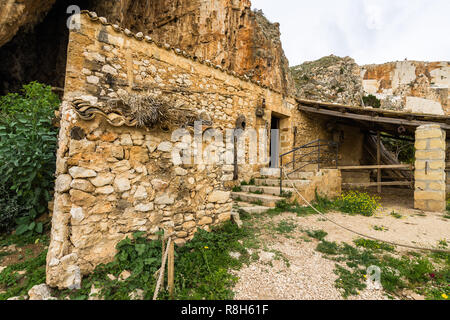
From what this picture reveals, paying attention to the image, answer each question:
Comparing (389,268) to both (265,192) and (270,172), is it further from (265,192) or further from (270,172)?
(270,172)

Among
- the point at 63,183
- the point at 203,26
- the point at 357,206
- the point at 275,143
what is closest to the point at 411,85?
the point at 275,143

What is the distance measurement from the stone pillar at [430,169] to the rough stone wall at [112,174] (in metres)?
6.22

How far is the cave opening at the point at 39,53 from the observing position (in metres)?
6.37

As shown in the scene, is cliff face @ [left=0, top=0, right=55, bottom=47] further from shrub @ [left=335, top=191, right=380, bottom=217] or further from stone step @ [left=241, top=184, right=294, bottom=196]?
shrub @ [left=335, top=191, right=380, bottom=217]

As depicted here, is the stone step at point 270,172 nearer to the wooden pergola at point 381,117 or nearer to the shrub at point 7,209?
the wooden pergola at point 381,117

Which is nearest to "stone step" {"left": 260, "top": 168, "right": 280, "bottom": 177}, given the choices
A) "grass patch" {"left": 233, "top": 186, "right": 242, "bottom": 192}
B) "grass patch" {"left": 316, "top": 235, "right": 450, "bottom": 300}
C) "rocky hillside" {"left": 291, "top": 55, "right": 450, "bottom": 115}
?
"grass patch" {"left": 233, "top": 186, "right": 242, "bottom": 192}

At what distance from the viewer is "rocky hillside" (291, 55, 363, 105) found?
13859 mm

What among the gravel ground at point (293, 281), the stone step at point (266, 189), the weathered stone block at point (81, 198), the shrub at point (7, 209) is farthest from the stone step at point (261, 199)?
the shrub at point (7, 209)

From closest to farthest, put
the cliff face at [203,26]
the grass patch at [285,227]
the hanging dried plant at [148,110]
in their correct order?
the hanging dried plant at [148,110] < the grass patch at [285,227] < the cliff face at [203,26]

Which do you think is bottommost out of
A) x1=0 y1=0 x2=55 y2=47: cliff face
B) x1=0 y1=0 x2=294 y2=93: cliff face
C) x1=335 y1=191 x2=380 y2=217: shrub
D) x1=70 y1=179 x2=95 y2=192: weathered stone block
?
x1=335 y1=191 x2=380 y2=217: shrub

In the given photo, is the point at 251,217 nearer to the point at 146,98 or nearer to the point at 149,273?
the point at 149,273

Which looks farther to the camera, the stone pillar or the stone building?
the stone pillar

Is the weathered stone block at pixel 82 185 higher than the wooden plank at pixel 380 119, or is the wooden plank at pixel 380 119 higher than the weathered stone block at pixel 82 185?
the wooden plank at pixel 380 119

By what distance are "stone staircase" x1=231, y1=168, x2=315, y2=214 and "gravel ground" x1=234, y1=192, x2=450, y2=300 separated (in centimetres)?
49
